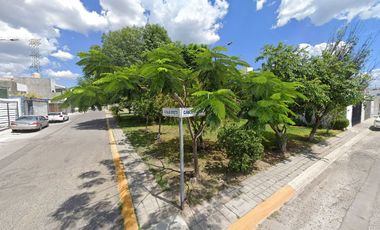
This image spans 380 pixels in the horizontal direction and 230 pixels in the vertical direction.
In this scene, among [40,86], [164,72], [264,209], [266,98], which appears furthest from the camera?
[40,86]

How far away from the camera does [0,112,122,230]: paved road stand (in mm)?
3148

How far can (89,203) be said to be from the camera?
3.68 meters

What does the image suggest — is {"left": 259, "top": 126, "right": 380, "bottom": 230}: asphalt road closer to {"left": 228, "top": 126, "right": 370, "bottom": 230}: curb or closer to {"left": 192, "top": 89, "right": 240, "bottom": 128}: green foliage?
{"left": 228, "top": 126, "right": 370, "bottom": 230}: curb

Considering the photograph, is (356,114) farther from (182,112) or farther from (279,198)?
(182,112)

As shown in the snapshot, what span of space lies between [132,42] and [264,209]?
678 inches

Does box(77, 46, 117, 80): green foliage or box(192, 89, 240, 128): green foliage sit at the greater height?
box(77, 46, 117, 80): green foliage

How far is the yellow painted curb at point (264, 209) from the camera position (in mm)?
3125

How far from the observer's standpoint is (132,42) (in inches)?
654

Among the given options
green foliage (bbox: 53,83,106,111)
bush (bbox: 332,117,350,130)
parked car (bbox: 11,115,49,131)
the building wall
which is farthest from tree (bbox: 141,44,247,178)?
the building wall

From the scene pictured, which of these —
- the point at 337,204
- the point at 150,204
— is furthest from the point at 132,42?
the point at 337,204

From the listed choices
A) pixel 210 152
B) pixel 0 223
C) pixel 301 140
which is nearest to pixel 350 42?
pixel 301 140

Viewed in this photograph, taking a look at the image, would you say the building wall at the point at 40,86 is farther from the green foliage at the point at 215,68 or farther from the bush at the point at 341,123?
the bush at the point at 341,123

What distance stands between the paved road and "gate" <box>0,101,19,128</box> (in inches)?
434

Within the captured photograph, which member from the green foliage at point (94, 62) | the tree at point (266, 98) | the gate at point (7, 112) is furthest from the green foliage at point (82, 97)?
the gate at point (7, 112)
